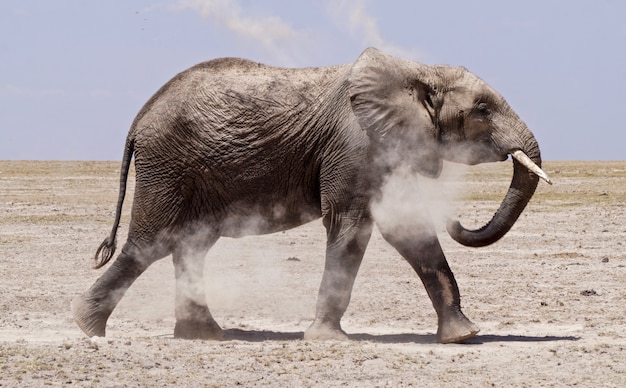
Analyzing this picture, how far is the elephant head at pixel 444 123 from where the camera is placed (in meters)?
10.6

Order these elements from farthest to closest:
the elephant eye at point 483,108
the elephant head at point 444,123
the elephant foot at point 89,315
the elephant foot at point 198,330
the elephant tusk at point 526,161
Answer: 1. the elephant foot at point 198,330
2. the elephant foot at point 89,315
3. the elephant eye at point 483,108
4. the elephant head at point 444,123
5. the elephant tusk at point 526,161

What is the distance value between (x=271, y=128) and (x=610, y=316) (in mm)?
4463

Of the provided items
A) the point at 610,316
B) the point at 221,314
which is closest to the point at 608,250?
the point at 610,316

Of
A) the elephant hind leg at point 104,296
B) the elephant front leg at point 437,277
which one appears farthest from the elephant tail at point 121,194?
the elephant front leg at point 437,277

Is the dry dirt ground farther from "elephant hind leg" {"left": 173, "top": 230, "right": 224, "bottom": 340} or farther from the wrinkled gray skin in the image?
the wrinkled gray skin

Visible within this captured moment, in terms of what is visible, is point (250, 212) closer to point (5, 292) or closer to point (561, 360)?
point (561, 360)

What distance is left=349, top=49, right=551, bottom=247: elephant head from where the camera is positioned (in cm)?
1062

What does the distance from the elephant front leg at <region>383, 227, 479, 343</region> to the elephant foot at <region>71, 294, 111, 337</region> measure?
295cm

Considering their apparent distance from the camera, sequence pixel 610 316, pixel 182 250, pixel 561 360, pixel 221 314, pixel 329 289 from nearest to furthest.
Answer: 1. pixel 561 360
2. pixel 329 289
3. pixel 182 250
4. pixel 610 316
5. pixel 221 314

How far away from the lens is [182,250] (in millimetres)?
11375

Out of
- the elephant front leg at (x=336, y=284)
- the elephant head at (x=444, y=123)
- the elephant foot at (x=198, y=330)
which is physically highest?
the elephant head at (x=444, y=123)

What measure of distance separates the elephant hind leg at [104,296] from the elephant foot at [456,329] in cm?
298

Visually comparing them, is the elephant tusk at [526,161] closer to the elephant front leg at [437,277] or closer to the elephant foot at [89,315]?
the elephant front leg at [437,277]

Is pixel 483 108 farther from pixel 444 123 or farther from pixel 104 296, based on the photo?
pixel 104 296
